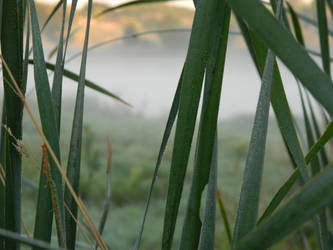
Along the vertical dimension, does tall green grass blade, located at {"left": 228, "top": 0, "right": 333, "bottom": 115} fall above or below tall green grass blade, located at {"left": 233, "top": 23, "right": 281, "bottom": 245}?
above

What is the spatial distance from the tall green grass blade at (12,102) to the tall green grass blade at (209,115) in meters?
0.12

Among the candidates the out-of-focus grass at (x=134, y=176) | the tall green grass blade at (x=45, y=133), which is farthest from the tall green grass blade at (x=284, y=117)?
the out-of-focus grass at (x=134, y=176)

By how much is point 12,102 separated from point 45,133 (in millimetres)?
43

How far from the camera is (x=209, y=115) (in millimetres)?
240

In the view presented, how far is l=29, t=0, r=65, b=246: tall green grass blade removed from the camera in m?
0.24

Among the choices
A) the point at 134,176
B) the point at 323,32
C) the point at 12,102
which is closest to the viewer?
the point at 12,102

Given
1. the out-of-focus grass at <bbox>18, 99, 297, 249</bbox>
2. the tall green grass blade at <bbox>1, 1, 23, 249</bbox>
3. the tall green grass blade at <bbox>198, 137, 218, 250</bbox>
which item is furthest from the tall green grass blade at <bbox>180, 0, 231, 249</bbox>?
the out-of-focus grass at <bbox>18, 99, 297, 249</bbox>

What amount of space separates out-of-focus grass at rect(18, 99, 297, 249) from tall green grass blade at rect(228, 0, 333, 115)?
2.89 feet

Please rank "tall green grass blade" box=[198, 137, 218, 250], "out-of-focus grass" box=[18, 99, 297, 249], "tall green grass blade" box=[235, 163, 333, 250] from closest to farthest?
"tall green grass blade" box=[235, 163, 333, 250]
"tall green grass blade" box=[198, 137, 218, 250]
"out-of-focus grass" box=[18, 99, 297, 249]

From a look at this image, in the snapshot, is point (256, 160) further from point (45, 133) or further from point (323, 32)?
point (323, 32)

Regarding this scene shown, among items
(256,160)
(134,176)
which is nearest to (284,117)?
(256,160)

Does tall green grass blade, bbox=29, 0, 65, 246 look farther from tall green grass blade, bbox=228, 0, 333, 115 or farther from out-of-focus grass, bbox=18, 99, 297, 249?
out-of-focus grass, bbox=18, 99, 297, 249

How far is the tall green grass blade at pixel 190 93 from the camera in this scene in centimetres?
22

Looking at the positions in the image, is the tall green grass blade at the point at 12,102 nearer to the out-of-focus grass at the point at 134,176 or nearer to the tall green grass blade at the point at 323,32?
the tall green grass blade at the point at 323,32
